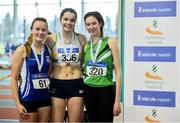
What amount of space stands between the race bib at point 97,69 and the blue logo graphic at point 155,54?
57 centimetres

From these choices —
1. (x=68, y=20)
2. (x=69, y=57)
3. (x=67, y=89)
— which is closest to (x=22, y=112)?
(x=67, y=89)

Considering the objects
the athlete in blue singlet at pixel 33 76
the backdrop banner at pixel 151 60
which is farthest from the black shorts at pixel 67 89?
the backdrop banner at pixel 151 60

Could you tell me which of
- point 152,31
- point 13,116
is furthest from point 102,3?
point 152,31

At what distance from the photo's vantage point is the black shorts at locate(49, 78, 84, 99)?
288 cm

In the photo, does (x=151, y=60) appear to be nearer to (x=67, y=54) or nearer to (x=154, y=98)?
(x=154, y=98)

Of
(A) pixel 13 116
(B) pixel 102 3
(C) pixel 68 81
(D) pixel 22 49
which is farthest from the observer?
(B) pixel 102 3

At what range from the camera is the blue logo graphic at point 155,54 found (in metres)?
3.12

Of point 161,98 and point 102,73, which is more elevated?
point 102,73

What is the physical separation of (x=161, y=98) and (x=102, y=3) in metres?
9.09

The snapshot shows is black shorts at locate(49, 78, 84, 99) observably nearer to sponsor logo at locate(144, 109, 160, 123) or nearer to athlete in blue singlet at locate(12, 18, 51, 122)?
athlete in blue singlet at locate(12, 18, 51, 122)

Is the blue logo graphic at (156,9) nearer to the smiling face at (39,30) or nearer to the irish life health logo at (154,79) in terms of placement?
the irish life health logo at (154,79)

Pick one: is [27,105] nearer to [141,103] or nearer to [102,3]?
[141,103]

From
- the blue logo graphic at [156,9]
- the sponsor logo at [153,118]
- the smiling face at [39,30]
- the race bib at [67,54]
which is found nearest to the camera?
the smiling face at [39,30]

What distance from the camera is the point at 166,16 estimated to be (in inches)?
122
